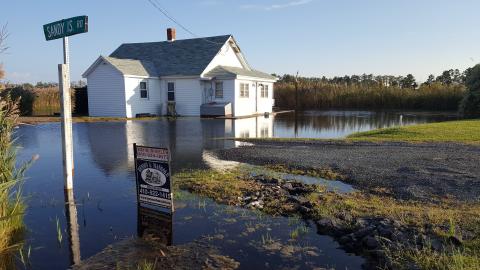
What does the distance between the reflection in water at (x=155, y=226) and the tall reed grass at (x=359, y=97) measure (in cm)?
3731

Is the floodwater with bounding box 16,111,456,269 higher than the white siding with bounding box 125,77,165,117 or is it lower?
lower

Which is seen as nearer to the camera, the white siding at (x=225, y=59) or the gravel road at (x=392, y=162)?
the gravel road at (x=392, y=162)

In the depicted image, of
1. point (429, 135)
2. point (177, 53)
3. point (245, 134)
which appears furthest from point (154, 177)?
point (177, 53)

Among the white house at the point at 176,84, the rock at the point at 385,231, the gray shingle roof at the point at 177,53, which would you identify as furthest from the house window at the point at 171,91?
the rock at the point at 385,231

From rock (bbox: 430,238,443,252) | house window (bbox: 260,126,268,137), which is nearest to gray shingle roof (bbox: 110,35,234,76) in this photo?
house window (bbox: 260,126,268,137)

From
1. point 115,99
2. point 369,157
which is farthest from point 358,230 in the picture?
point 115,99

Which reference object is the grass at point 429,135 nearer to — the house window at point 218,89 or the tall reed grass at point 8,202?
the tall reed grass at point 8,202

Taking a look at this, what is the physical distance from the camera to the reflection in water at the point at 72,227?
16.1 feet

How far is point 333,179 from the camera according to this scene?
8.88 m

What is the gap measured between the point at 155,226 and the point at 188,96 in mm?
23515

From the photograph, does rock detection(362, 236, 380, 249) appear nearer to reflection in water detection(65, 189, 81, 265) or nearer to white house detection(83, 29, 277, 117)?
reflection in water detection(65, 189, 81, 265)

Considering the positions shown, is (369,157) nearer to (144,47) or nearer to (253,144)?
(253,144)

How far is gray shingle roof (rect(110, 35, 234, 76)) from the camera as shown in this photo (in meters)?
28.9

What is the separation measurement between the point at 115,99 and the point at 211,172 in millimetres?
19562
